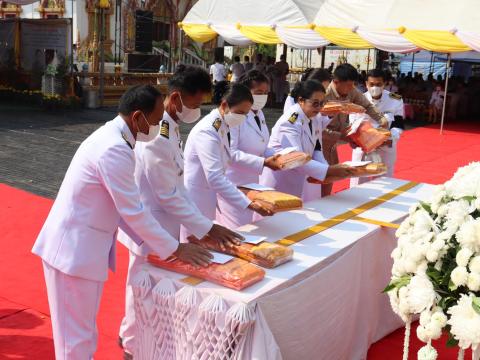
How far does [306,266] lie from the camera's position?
95.4 inches

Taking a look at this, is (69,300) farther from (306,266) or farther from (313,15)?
(313,15)

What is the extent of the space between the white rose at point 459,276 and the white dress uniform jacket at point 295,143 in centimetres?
187

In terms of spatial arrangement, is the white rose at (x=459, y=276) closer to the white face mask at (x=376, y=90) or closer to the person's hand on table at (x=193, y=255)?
the person's hand on table at (x=193, y=255)

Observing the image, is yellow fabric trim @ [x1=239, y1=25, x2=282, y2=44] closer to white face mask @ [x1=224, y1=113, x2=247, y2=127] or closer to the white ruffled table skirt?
white face mask @ [x1=224, y1=113, x2=247, y2=127]

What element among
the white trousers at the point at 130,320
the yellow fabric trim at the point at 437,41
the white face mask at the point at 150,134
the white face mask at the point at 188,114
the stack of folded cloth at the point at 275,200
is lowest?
the white trousers at the point at 130,320

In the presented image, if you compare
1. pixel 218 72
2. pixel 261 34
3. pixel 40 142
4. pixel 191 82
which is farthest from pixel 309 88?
pixel 218 72

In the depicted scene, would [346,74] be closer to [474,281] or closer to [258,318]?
[258,318]

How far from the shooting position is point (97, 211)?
229cm

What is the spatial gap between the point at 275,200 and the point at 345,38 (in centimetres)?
1015

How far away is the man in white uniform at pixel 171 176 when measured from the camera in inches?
100

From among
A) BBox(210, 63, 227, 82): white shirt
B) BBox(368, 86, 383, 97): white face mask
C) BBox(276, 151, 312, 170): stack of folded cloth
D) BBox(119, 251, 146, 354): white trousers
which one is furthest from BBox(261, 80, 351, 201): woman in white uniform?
BBox(210, 63, 227, 82): white shirt

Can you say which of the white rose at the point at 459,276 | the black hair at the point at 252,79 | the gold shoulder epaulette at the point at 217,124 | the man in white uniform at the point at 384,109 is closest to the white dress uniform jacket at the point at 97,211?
the gold shoulder epaulette at the point at 217,124

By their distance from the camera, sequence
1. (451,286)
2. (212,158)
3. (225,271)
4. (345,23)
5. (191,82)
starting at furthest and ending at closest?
(345,23) < (212,158) < (191,82) < (225,271) < (451,286)

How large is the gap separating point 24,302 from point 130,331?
3.58 feet
